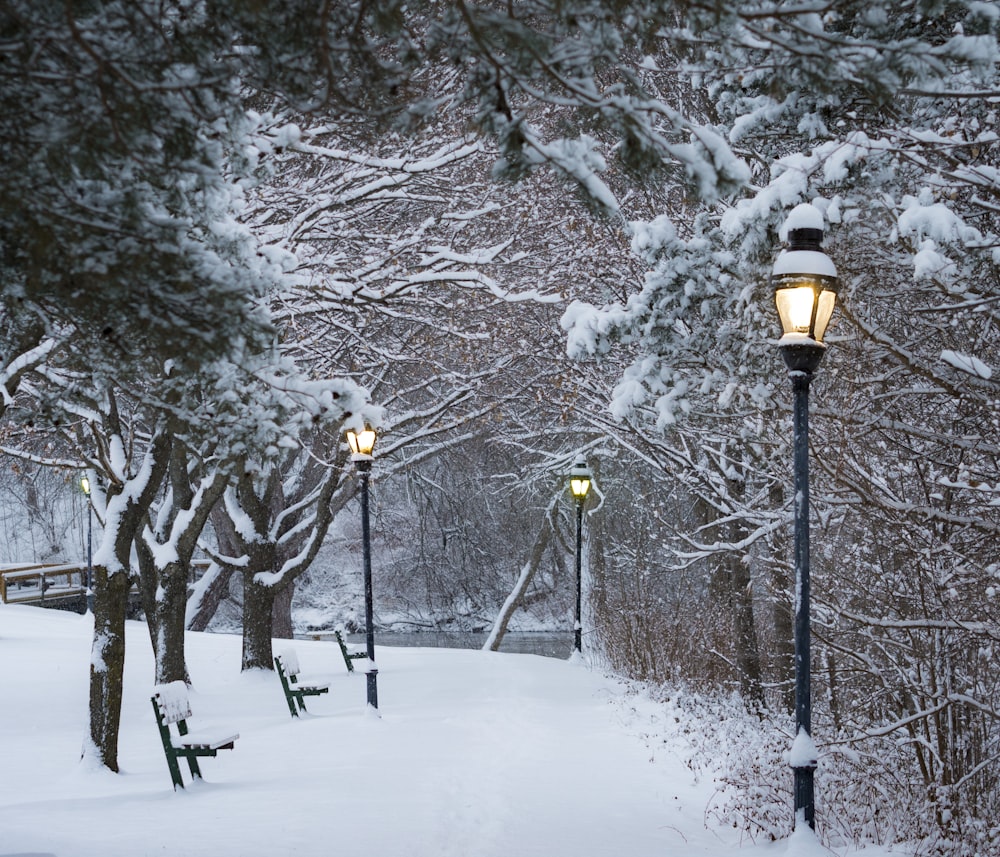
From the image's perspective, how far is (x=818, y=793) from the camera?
878 cm

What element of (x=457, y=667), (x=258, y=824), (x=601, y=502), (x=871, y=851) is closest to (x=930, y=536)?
(x=871, y=851)

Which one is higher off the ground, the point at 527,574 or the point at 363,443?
the point at 363,443

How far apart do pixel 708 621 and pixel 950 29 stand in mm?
10199

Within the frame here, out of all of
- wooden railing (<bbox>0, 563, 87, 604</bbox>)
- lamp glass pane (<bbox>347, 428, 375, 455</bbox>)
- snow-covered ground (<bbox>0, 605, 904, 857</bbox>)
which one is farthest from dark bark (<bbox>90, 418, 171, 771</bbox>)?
wooden railing (<bbox>0, 563, 87, 604</bbox>)

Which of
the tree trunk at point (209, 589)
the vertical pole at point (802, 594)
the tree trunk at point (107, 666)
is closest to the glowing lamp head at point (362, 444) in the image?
the tree trunk at point (107, 666)

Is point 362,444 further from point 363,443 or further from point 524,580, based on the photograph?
point 524,580

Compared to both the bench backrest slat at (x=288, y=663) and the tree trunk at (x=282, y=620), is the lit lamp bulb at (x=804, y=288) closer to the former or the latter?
the bench backrest slat at (x=288, y=663)

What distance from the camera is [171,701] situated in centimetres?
984

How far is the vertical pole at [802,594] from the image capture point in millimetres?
6914

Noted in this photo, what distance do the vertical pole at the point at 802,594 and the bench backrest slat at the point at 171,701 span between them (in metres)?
5.55

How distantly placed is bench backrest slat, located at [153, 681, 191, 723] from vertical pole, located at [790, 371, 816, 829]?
555 centimetres

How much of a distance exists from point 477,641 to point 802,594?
28187 millimetres

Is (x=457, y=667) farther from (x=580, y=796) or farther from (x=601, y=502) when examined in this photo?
(x=580, y=796)

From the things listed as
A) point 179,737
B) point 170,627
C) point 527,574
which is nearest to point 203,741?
point 179,737
